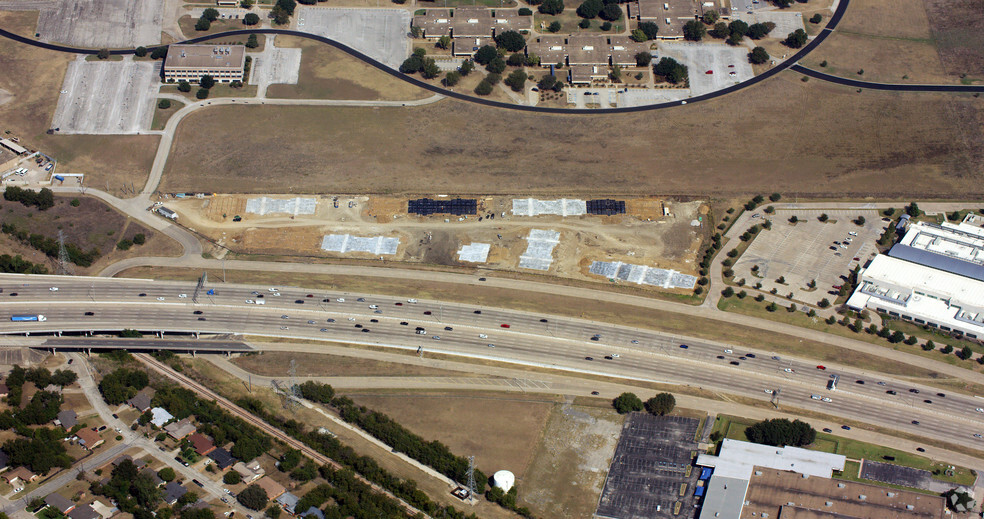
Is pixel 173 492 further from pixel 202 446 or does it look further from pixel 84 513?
pixel 84 513

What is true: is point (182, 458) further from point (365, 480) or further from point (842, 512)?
point (842, 512)

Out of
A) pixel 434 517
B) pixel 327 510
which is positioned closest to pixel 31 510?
pixel 327 510

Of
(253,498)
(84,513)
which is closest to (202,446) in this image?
(253,498)

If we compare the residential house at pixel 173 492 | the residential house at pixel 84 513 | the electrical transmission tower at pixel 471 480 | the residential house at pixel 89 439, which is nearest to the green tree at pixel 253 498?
the residential house at pixel 173 492

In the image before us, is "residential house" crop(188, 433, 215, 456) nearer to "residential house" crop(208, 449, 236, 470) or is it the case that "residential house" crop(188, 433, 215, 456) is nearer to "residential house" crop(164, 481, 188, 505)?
"residential house" crop(208, 449, 236, 470)

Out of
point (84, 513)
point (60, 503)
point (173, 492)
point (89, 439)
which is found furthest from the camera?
point (89, 439)

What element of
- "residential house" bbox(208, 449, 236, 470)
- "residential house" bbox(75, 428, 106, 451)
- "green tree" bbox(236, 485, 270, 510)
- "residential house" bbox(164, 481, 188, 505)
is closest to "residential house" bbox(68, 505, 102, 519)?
"residential house" bbox(164, 481, 188, 505)
